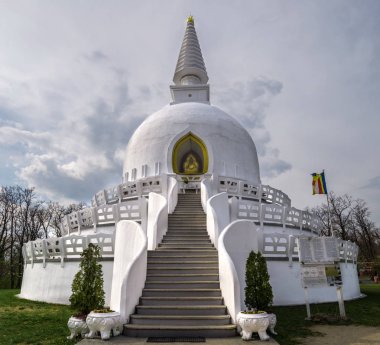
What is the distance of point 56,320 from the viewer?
9.40 meters

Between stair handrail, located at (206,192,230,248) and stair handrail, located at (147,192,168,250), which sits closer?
stair handrail, located at (206,192,230,248)

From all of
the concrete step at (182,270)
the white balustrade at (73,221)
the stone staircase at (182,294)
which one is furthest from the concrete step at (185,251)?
the white balustrade at (73,221)

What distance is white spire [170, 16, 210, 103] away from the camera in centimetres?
3080

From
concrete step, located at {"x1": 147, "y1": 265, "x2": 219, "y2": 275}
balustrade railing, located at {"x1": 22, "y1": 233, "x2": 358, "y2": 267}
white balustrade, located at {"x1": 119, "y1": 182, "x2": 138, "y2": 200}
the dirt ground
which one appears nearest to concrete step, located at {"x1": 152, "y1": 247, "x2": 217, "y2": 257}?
concrete step, located at {"x1": 147, "y1": 265, "x2": 219, "y2": 275}

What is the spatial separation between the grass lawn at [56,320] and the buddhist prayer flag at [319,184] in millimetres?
5308

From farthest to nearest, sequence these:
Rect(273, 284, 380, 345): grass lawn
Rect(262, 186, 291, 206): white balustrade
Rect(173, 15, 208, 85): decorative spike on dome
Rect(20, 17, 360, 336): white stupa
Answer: Rect(173, 15, 208, 85): decorative spike on dome, Rect(262, 186, 291, 206): white balustrade, Rect(20, 17, 360, 336): white stupa, Rect(273, 284, 380, 345): grass lawn

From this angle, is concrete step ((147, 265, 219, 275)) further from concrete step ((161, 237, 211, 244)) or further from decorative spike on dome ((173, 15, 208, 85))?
decorative spike on dome ((173, 15, 208, 85))

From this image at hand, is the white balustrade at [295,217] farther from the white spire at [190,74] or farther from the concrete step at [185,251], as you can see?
the white spire at [190,74]

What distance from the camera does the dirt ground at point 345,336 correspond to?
7.04 metres

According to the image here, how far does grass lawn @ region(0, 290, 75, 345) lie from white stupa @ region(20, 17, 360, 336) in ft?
3.88

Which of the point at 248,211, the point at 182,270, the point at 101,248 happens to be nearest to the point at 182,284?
the point at 182,270

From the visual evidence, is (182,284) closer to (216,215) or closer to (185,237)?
(185,237)

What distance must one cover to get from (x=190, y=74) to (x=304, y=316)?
2810 cm

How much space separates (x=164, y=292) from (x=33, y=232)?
102 ft
